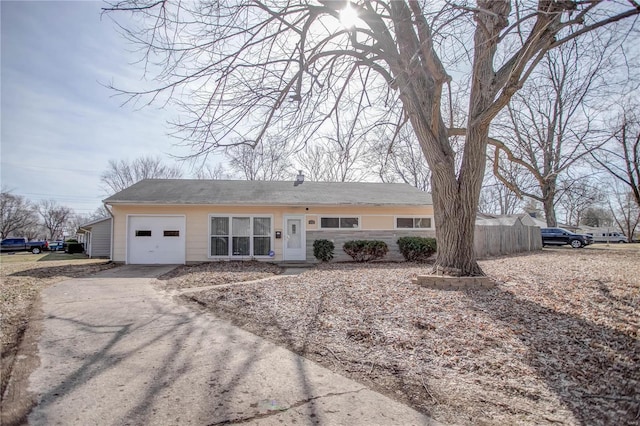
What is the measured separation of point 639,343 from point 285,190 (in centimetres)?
1253

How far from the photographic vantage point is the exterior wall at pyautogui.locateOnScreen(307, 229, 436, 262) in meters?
13.8

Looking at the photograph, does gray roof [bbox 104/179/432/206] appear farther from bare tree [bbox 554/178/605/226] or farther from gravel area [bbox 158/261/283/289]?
bare tree [bbox 554/178/605/226]

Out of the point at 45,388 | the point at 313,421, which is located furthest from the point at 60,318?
the point at 313,421

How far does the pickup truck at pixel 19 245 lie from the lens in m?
29.1

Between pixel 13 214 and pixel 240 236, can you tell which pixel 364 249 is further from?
pixel 13 214

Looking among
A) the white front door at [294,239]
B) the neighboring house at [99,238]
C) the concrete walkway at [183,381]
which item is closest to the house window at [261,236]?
the white front door at [294,239]

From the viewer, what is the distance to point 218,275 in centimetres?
961

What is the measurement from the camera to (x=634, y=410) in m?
2.69

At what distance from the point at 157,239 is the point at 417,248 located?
32.3 feet

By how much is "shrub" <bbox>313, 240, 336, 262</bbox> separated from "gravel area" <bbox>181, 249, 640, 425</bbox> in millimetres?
6055

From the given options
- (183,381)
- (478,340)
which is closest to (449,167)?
(478,340)

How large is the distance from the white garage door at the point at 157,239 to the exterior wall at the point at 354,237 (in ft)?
16.2

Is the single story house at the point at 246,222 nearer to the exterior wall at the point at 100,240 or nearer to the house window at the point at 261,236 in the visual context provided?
the house window at the point at 261,236

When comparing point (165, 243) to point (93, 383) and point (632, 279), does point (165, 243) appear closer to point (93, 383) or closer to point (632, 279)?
point (93, 383)
